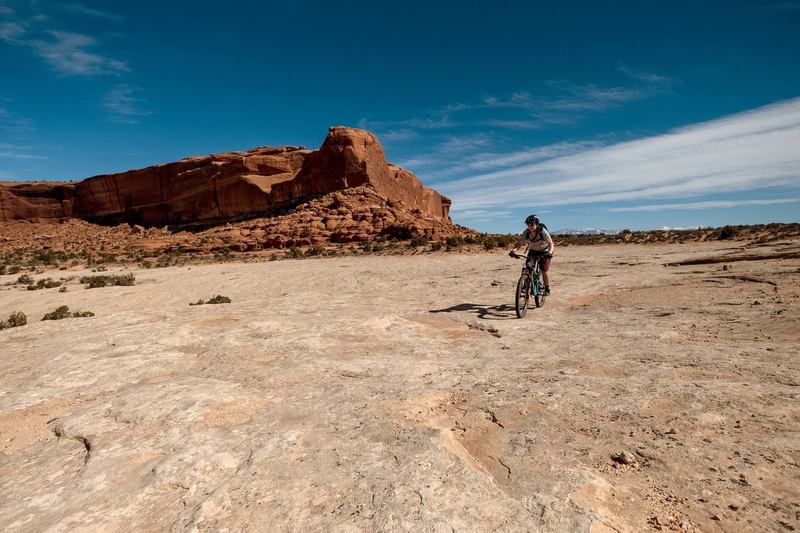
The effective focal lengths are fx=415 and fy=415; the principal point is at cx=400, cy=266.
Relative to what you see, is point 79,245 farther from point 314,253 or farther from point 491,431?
point 491,431

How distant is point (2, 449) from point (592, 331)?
6.15m

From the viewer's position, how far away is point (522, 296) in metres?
7.39

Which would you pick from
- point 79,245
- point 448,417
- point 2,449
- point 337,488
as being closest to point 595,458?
point 448,417

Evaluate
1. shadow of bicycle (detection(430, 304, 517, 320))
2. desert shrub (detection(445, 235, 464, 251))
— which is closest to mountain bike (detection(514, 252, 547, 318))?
shadow of bicycle (detection(430, 304, 517, 320))

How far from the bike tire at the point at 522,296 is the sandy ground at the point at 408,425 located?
0.72 metres

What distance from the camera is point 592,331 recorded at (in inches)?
227

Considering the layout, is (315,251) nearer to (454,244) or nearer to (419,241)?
(419,241)

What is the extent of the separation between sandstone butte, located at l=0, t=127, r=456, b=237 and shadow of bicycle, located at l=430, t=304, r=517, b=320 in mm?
25129

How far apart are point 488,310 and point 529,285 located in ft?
2.88

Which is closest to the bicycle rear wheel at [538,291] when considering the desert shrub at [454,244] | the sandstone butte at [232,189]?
the desert shrub at [454,244]

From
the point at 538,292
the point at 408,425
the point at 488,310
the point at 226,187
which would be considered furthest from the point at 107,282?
the point at 226,187

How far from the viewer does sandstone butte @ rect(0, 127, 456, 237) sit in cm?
4697

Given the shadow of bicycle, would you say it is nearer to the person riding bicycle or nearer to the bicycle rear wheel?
the bicycle rear wheel

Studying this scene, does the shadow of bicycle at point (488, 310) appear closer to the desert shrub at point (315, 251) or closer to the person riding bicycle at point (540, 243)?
the person riding bicycle at point (540, 243)
